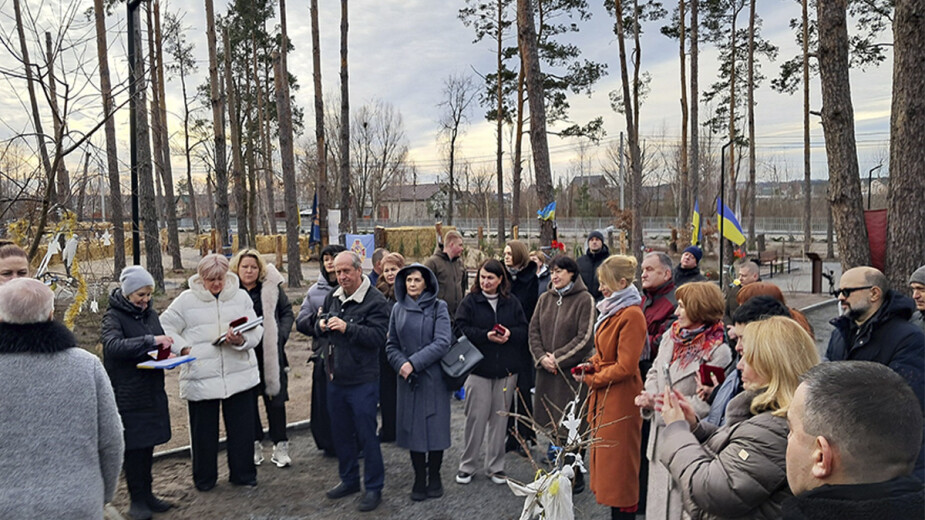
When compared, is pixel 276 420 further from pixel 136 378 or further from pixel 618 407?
pixel 618 407

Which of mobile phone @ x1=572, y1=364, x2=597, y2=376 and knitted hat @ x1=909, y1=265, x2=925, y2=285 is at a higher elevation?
knitted hat @ x1=909, y1=265, x2=925, y2=285

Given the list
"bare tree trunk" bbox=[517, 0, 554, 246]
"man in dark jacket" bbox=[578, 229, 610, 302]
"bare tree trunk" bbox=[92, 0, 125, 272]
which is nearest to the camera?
"bare tree trunk" bbox=[92, 0, 125, 272]

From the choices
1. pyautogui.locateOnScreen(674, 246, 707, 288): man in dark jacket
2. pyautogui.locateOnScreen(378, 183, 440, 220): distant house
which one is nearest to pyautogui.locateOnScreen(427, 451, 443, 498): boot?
pyautogui.locateOnScreen(674, 246, 707, 288): man in dark jacket

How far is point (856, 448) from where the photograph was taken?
1.45 metres

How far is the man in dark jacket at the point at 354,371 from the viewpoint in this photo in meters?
4.55

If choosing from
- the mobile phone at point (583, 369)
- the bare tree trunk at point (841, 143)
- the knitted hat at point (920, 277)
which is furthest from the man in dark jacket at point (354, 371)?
the bare tree trunk at point (841, 143)

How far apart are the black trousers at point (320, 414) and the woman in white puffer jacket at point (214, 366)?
64 cm

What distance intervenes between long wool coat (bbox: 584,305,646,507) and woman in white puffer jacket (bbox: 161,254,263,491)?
2.63m

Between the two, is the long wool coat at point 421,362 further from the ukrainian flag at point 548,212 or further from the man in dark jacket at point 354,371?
the ukrainian flag at point 548,212

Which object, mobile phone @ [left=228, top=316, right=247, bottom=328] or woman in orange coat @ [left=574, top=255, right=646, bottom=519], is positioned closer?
woman in orange coat @ [left=574, top=255, right=646, bottom=519]

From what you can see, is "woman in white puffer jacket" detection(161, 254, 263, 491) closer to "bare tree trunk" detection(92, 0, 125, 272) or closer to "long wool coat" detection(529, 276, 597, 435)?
"bare tree trunk" detection(92, 0, 125, 272)

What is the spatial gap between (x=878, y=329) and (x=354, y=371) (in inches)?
131

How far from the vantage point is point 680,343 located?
3543mm

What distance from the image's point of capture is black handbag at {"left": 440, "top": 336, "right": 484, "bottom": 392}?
464 cm
